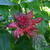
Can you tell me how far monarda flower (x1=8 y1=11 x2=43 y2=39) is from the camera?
69 centimetres

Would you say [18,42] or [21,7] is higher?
[21,7]

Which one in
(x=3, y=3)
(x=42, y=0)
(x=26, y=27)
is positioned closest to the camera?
(x=26, y=27)

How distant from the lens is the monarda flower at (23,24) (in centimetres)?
69

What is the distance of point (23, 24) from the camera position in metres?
0.70

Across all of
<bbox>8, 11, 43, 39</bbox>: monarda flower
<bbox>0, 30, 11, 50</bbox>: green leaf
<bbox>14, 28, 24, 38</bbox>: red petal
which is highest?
<bbox>8, 11, 43, 39</bbox>: monarda flower

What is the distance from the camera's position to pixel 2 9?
812mm

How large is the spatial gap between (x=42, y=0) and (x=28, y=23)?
1.12 feet

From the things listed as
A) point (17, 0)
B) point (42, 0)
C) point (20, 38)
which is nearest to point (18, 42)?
point (20, 38)

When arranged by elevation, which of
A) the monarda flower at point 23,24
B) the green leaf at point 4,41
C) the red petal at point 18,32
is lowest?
the green leaf at point 4,41

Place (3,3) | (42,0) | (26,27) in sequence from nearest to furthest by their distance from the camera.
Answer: (26,27) → (3,3) → (42,0)

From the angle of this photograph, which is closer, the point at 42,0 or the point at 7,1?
the point at 7,1

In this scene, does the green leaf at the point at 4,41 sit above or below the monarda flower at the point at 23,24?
below

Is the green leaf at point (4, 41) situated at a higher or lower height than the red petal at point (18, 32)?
lower

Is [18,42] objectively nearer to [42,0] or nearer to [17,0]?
[17,0]
